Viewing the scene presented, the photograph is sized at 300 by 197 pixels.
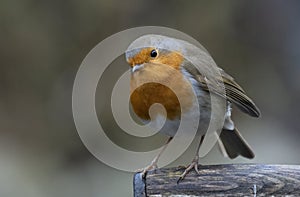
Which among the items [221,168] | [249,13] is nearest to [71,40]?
[249,13]

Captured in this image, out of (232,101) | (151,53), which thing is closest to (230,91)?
(232,101)

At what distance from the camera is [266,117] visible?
631 centimetres

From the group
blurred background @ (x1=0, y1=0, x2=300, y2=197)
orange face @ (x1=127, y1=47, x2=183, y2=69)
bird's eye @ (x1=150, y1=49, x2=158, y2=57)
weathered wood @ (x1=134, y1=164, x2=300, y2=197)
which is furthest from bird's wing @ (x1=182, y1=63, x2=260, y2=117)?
blurred background @ (x1=0, y1=0, x2=300, y2=197)

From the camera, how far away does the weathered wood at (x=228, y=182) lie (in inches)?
105

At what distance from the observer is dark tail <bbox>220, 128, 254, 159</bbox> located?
3652 millimetres

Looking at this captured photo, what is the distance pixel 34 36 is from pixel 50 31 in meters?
0.15

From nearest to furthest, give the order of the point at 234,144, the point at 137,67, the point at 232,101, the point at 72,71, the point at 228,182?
the point at 228,182
the point at 137,67
the point at 232,101
the point at 234,144
the point at 72,71

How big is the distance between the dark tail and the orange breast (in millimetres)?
745

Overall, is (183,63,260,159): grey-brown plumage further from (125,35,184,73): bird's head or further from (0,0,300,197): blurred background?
(0,0,300,197): blurred background

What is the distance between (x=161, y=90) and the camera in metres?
2.95

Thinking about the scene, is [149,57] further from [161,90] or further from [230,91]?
[230,91]

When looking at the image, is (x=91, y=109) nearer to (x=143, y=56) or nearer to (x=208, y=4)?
(x=208, y=4)

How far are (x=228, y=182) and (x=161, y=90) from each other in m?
0.52

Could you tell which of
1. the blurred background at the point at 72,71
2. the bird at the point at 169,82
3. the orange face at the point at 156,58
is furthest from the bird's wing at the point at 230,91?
the blurred background at the point at 72,71
